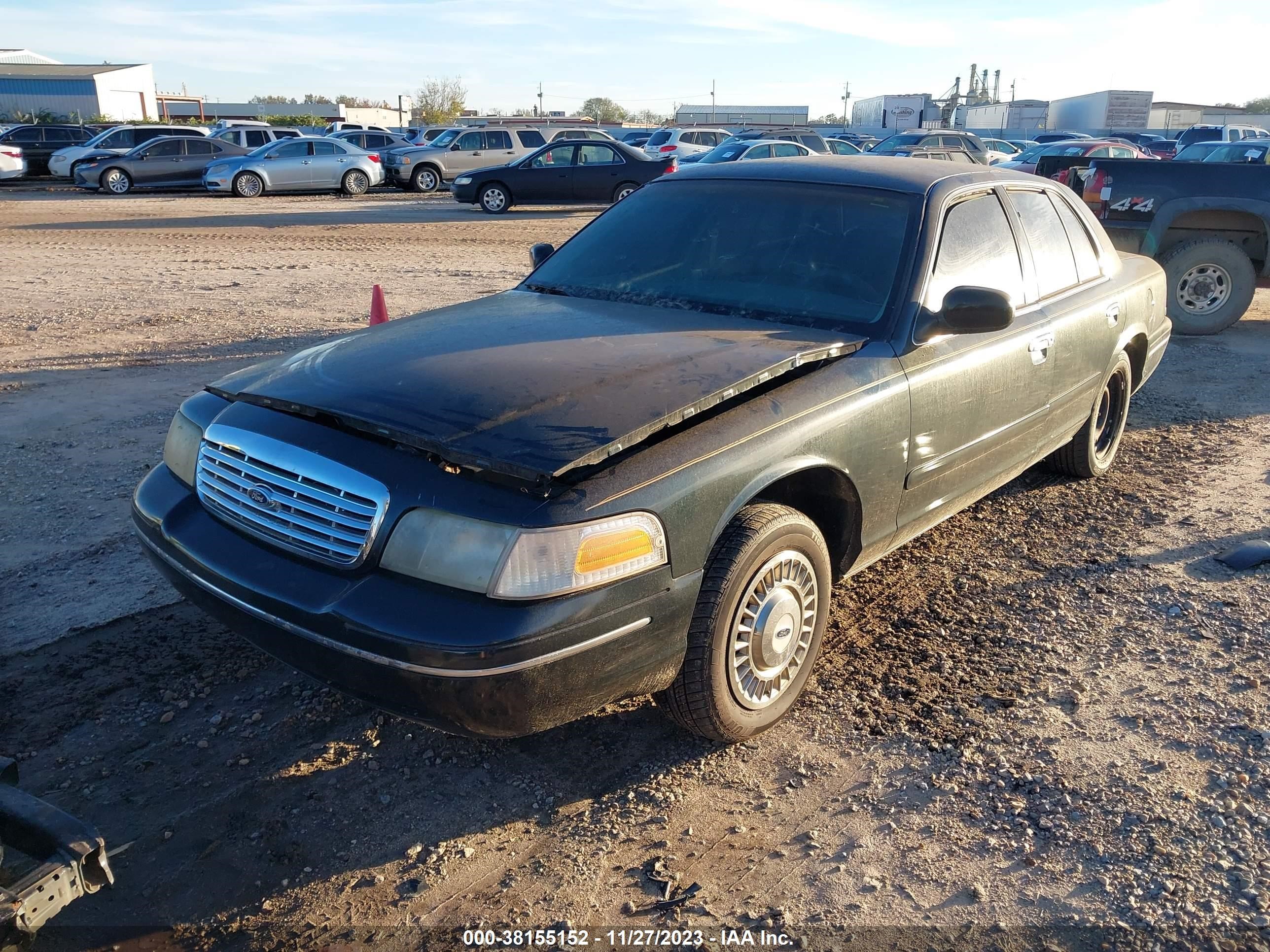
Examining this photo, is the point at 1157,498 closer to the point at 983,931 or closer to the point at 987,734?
the point at 987,734

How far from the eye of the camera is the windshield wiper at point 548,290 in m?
4.25

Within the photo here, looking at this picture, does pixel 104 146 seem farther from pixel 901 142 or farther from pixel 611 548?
pixel 611 548

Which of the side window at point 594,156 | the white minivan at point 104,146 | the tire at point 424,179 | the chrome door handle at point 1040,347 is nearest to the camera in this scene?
the chrome door handle at point 1040,347

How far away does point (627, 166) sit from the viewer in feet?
66.1

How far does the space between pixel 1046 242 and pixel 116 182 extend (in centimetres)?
2365

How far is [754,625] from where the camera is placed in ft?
10.2

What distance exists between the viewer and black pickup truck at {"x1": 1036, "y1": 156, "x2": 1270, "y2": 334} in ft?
29.8

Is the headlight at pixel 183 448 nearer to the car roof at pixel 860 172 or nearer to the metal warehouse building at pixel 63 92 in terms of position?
the car roof at pixel 860 172

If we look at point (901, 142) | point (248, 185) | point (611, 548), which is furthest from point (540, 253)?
point (901, 142)

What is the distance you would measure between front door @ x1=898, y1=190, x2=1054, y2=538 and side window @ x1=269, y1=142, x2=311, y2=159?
21.2 metres

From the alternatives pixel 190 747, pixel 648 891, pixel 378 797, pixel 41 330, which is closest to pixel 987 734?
pixel 648 891

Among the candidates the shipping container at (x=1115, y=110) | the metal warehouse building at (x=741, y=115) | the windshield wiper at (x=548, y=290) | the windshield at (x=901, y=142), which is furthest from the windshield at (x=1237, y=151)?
the metal warehouse building at (x=741, y=115)

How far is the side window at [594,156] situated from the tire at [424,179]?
5748mm

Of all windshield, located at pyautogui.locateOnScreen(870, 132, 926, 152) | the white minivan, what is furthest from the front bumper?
windshield, located at pyautogui.locateOnScreen(870, 132, 926, 152)
